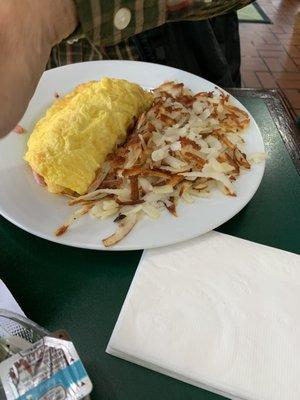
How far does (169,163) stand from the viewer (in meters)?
0.78

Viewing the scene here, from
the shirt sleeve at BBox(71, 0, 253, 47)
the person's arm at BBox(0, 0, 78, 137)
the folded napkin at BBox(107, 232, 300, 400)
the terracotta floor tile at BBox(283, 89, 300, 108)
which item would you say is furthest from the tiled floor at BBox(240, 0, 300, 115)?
the person's arm at BBox(0, 0, 78, 137)

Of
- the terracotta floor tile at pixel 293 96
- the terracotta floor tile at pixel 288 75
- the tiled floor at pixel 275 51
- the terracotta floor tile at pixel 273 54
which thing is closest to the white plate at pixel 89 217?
the terracotta floor tile at pixel 293 96

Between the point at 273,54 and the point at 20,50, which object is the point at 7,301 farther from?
the point at 273,54

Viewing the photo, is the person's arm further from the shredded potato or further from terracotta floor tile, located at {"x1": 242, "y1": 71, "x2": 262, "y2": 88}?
terracotta floor tile, located at {"x1": 242, "y1": 71, "x2": 262, "y2": 88}

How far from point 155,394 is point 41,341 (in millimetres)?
164

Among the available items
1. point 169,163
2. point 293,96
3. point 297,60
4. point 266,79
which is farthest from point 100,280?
point 297,60

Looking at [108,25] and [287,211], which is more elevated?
[108,25]

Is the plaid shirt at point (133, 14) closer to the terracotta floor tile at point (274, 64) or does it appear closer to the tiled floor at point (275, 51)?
the tiled floor at point (275, 51)

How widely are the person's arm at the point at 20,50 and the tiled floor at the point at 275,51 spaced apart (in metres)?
1.97

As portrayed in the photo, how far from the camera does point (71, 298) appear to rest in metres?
0.62

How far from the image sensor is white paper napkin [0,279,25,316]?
59 centimetres

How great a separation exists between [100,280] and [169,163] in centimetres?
26

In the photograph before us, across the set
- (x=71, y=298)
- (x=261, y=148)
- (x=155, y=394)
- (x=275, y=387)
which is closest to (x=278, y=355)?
(x=275, y=387)

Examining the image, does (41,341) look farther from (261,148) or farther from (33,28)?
(261,148)
